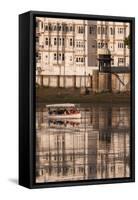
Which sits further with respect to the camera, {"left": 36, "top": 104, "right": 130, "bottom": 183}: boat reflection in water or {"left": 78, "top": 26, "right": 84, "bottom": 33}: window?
{"left": 78, "top": 26, "right": 84, "bottom": 33}: window

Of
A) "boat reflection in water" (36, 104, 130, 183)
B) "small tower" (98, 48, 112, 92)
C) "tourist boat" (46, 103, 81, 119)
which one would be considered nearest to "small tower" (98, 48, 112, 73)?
"small tower" (98, 48, 112, 92)

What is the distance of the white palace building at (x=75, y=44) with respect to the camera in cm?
915

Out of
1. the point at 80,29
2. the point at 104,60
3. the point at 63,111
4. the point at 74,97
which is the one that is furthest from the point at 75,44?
the point at 63,111

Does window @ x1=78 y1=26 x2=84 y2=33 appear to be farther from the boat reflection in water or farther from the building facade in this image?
the boat reflection in water

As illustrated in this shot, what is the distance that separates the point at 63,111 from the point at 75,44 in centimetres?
83

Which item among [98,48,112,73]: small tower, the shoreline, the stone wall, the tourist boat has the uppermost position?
[98,48,112,73]: small tower

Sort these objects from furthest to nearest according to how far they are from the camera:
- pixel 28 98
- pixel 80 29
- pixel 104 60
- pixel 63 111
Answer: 1. pixel 104 60
2. pixel 80 29
3. pixel 63 111
4. pixel 28 98

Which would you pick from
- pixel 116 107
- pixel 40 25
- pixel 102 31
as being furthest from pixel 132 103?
pixel 40 25

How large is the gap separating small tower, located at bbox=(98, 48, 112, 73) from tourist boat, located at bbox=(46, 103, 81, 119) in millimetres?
613

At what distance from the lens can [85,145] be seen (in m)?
9.40

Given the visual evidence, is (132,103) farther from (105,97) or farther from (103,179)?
(103,179)

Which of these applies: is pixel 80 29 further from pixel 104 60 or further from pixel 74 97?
pixel 74 97

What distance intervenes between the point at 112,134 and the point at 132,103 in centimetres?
48

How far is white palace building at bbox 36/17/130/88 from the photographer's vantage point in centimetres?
915
